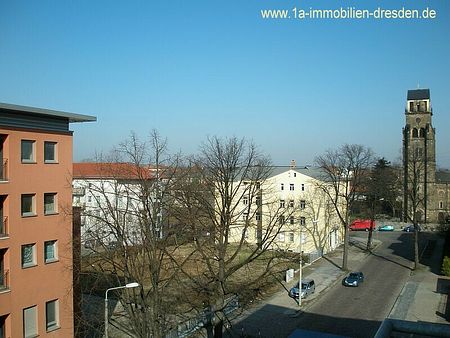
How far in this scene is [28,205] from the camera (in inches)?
729

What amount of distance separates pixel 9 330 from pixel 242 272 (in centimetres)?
2400

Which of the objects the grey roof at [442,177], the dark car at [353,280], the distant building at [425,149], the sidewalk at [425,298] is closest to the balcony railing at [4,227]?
the sidewalk at [425,298]

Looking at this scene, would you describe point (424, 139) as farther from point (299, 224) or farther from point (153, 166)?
point (153, 166)

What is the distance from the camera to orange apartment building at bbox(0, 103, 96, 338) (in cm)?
1741

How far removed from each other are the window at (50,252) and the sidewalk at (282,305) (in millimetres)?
8403

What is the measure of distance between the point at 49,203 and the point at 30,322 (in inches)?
184

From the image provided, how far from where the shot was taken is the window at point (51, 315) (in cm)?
1914

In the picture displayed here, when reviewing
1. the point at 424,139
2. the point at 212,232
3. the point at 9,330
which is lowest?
the point at 9,330

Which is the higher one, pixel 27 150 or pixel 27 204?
pixel 27 150

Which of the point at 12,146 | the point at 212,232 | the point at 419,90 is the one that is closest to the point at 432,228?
the point at 419,90

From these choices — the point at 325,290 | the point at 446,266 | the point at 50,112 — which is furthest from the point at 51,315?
the point at 446,266

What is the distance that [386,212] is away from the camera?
8519 centimetres

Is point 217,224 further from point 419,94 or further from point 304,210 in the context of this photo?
point 419,94

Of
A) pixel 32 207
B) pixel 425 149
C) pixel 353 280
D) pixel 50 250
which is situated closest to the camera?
pixel 32 207
